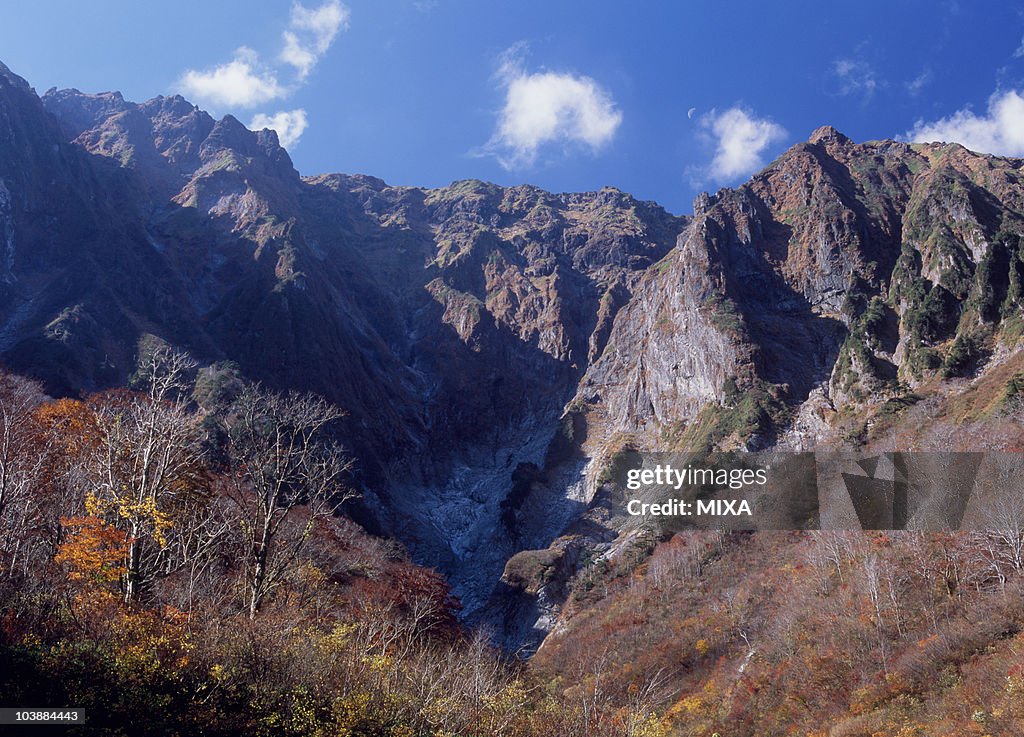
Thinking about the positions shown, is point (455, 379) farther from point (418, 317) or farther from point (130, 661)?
point (130, 661)

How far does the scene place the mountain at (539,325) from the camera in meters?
82.8

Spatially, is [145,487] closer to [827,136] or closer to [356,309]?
[356,309]

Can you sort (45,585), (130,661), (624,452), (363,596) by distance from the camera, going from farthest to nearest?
(624,452), (363,596), (45,585), (130,661)

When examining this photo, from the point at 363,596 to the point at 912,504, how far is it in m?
48.7

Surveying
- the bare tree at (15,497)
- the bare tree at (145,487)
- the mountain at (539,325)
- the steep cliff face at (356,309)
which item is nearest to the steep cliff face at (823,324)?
the mountain at (539,325)

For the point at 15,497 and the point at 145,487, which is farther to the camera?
the point at 145,487

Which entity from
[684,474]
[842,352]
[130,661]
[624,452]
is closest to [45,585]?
[130,661]

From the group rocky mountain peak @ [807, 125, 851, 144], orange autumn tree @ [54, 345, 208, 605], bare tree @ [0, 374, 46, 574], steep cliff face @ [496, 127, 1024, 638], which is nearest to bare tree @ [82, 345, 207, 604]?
orange autumn tree @ [54, 345, 208, 605]

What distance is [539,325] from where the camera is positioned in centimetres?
15550

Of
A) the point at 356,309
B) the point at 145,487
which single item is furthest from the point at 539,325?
the point at 145,487

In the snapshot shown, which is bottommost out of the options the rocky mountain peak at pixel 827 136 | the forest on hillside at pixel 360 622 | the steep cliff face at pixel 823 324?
the forest on hillside at pixel 360 622

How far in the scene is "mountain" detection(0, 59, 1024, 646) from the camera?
271ft

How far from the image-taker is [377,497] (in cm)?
9788

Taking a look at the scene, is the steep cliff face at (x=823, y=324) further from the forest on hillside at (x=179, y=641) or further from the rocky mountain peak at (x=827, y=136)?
the forest on hillside at (x=179, y=641)
